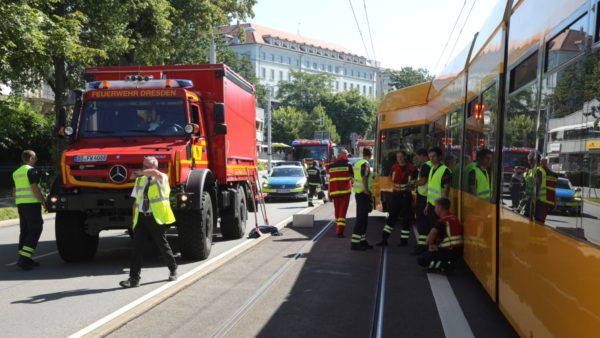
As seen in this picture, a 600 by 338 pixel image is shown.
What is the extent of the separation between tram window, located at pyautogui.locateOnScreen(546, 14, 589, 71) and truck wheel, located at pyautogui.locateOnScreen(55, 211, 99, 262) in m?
7.35

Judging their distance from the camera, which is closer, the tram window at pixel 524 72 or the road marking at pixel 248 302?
the tram window at pixel 524 72

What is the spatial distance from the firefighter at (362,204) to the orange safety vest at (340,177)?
517 mm

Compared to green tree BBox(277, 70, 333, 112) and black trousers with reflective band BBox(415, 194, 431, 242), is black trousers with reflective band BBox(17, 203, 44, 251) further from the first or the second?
green tree BBox(277, 70, 333, 112)

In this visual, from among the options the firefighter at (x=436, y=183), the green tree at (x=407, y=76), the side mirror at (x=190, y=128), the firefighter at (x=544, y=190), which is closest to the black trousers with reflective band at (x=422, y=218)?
the firefighter at (x=436, y=183)

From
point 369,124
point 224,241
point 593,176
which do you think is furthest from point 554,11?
point 369,124

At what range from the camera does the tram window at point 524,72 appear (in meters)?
4.40

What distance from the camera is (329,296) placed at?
699 cm

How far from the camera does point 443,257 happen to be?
27.4 feet

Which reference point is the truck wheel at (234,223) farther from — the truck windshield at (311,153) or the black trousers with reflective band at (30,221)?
the truck windshield at (311,153)

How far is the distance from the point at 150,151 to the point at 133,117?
1.13 metres

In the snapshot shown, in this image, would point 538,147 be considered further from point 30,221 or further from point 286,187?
point 286,187

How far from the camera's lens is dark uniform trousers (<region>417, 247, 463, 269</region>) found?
830cm

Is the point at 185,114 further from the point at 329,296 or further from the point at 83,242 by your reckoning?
the point at 329,296

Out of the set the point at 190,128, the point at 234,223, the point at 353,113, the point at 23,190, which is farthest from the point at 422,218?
the point at 353,113
